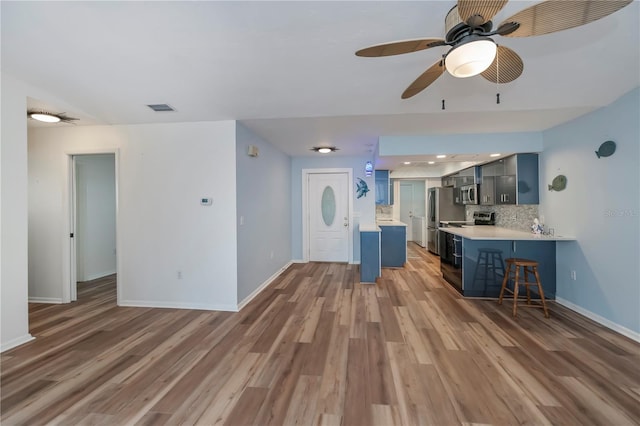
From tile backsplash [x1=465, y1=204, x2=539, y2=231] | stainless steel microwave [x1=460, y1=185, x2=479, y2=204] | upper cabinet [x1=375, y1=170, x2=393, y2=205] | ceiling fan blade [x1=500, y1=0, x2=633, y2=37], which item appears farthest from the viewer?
upper cabinet [x1=375, y1=170, x2=393, y2=205]

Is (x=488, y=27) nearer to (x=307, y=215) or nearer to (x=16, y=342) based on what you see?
(x=16, y=342)

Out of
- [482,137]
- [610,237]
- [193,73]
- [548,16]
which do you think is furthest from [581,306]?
[193,73]

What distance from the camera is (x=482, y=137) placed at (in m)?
4.01

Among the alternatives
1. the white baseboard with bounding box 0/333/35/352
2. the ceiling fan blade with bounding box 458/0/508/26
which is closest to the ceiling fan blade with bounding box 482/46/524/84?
the ceiling fan blade with bounding box 458/0/508/26

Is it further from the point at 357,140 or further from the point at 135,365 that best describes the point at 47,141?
the point at 357,140

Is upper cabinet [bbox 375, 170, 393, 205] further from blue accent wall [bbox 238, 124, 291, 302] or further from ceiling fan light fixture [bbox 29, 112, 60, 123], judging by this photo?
ceiling fan light fixture [bbox 29, 112, 60, 123]

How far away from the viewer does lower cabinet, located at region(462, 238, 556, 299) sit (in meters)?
3.64

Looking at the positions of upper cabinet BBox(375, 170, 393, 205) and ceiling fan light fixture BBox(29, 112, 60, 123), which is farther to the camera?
upper cabinet BBox(375, 170, 393, 205)

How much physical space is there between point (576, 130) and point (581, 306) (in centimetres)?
218

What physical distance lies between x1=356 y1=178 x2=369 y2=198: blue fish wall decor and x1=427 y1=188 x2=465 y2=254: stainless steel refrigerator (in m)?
1.96

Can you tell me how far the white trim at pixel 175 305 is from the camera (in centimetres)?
341

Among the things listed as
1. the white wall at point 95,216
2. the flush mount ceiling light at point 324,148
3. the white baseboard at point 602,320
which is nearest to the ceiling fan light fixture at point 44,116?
the white wall at point 95,216

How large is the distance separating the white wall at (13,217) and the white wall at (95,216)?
7.45 ft

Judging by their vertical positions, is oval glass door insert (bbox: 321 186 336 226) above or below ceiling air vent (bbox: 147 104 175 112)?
below
